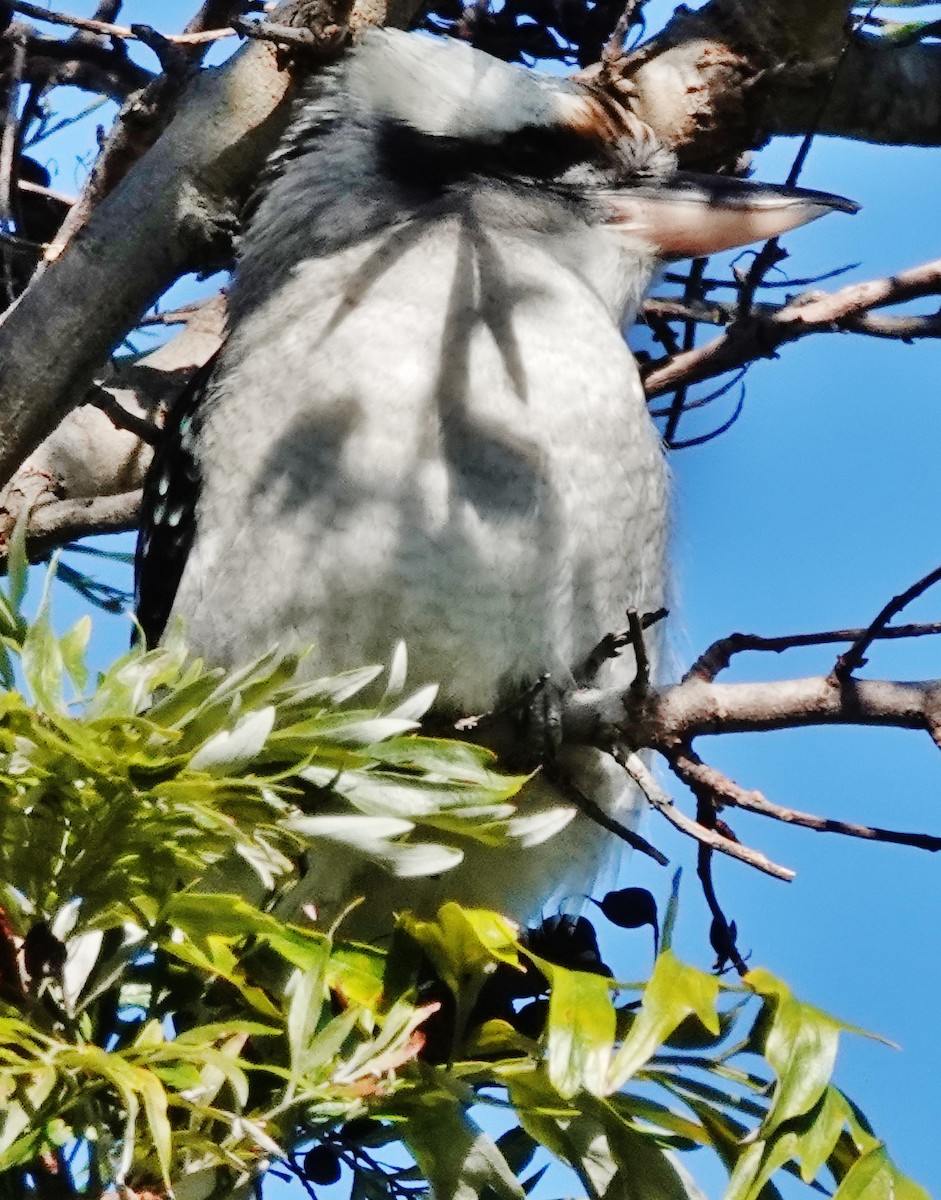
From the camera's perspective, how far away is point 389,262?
8.41 feet

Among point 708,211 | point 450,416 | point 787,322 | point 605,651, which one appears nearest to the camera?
point 605,651

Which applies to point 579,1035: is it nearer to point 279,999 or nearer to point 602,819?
point 279,999

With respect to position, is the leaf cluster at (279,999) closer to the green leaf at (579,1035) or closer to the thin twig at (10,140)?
the green leaf at (579,1035)

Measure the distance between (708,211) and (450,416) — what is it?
2.37ft

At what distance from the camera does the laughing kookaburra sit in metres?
2.29

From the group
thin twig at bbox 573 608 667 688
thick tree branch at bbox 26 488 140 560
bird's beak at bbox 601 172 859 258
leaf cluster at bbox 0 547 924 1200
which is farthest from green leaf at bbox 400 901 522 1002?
bird's beak at bbox 601 172 859 258

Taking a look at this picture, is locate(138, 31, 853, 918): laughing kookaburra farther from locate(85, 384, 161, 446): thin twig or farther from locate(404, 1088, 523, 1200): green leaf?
locate(404, 1088, 523, 1200): green leaf

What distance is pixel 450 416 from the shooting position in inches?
92.4

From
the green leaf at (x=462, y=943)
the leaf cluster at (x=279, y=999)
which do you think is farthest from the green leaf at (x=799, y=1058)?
the green leaf at (x=462, y=943)

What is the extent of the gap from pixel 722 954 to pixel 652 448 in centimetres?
73

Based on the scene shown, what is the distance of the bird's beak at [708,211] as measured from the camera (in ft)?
9.05

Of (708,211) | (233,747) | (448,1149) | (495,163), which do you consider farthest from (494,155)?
(448,1149)

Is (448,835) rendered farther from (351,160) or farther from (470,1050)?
(351,160)

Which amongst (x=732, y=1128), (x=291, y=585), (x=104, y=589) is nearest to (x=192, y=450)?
(x=291, y=585)
